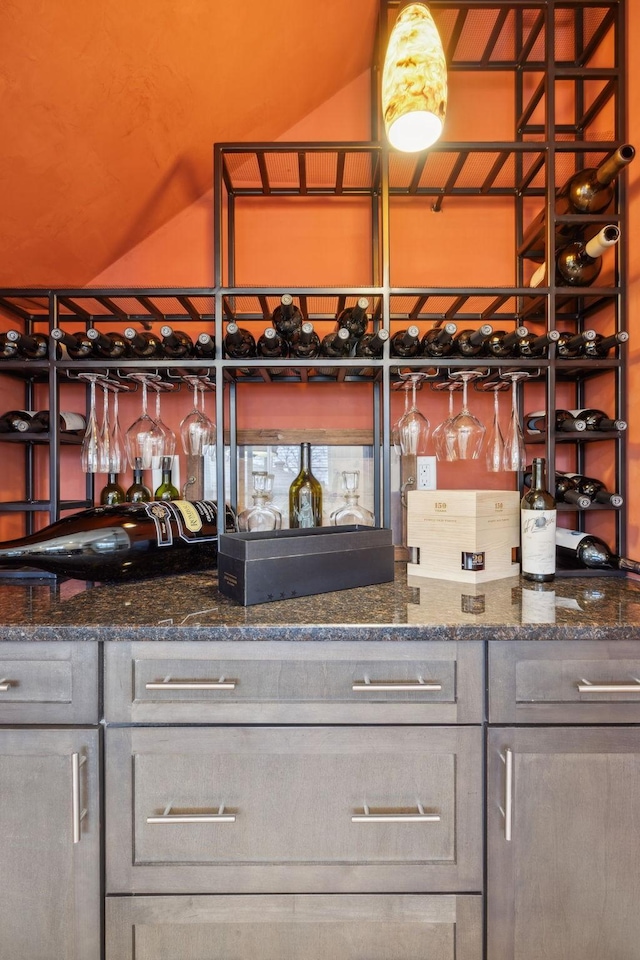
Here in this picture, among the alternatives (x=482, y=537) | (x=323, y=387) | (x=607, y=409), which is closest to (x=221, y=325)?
(x=323, y=387)

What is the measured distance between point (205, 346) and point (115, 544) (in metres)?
0.53

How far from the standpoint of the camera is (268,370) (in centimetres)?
137

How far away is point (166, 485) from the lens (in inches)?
58.4

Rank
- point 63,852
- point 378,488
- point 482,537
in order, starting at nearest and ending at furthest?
point 63,852 → point 482,537 → point 378,488

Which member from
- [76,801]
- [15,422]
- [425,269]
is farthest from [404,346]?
[76,801]

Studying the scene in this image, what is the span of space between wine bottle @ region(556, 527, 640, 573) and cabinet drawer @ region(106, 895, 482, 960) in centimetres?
76

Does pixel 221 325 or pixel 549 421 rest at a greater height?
pixel 221 325

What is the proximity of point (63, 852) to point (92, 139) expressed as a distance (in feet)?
4.95

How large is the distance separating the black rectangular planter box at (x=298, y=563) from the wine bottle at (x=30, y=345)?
716mm

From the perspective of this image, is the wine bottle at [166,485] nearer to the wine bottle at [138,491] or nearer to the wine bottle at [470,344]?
the wine bottle at [138,491]

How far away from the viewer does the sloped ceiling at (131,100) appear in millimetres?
1017

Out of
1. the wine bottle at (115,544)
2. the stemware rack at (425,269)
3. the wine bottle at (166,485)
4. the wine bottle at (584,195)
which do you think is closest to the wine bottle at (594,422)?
the stemware rack at (425,269)

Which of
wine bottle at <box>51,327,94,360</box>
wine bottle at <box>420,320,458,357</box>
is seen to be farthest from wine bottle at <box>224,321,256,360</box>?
wine bottle at <box>420,320,458,357</box>

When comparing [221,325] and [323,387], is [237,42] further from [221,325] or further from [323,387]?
[323,387]
